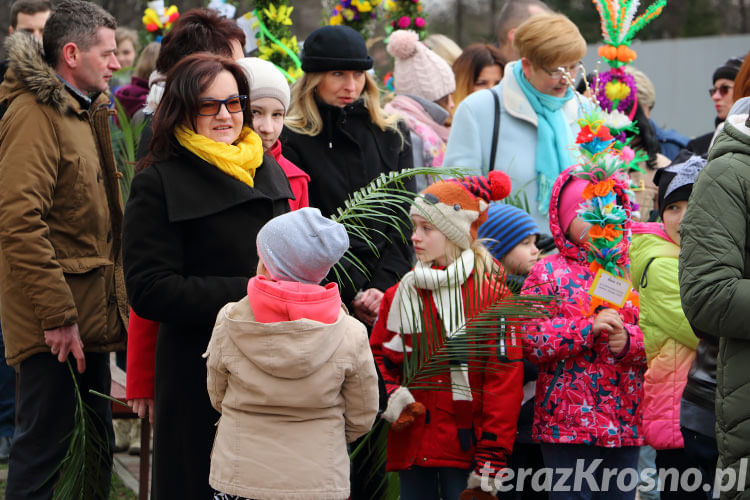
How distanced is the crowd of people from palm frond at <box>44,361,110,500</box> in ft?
0.13

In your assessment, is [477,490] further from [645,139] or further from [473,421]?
[645,139]

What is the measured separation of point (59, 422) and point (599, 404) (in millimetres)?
2102

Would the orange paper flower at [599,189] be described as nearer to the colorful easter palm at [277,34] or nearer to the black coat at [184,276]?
the black coat at [184,276]

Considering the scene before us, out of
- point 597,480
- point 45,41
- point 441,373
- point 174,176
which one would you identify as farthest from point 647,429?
point 45,41

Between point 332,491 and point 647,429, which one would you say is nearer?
point 332,491

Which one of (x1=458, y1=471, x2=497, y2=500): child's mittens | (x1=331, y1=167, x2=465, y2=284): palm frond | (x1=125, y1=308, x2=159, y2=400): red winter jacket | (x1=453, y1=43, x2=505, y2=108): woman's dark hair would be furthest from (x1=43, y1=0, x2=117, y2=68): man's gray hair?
(x1=453, y1=43, x2=505, y2=108): woman's dark hair

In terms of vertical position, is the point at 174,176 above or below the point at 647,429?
above

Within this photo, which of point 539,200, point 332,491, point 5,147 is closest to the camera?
point 332,491

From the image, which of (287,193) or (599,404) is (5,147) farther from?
(599,404)

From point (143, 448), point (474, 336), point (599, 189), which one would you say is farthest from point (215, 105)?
point (143, 448)

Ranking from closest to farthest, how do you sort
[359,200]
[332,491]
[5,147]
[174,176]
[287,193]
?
[332,491], [174,176], [287,193], [359,200], [5,147]

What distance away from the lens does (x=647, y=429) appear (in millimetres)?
4113

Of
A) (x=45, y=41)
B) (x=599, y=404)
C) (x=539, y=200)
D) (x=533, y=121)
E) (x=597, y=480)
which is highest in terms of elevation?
(x=45, y=41)

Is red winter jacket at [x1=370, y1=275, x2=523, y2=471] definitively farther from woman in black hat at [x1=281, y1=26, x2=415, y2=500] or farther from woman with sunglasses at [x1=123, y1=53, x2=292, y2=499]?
woman with sunglasses at [x1=123, y1=53, x2=292, y2=499]
